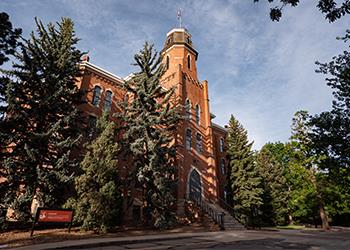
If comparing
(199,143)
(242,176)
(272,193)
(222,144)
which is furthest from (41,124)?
(272,193)

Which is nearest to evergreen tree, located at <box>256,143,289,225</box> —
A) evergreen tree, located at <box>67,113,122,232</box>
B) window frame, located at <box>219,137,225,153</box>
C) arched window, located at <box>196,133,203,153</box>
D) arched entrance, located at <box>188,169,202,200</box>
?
window frame, located at <box>219,137,225,153</box>

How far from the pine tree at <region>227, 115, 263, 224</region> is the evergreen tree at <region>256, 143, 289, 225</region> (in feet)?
11.8

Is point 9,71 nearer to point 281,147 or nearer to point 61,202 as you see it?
point 61,202

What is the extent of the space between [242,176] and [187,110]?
30.0 feet

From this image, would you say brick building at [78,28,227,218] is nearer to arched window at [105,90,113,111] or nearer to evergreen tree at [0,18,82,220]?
arched window at [105,90,113,111]

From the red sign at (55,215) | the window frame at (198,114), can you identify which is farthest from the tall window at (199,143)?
the red sign at (55,215)

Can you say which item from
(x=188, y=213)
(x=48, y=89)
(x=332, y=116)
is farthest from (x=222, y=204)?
(x=48, y=89)

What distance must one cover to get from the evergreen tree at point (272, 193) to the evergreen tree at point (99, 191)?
20776mm

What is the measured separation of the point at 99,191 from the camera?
12055 millimetres

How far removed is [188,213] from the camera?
19.5 metres

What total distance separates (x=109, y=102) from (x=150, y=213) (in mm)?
10759

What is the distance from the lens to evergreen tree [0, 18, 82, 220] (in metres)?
11.7

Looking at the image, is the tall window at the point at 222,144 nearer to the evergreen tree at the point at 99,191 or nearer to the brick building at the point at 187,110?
the brick building at the point at 187,110

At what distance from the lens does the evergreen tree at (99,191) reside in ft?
37.9
